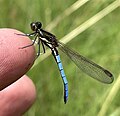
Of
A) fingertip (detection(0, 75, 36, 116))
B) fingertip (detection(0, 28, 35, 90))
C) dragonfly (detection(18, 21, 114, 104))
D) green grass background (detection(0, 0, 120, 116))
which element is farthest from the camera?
green grass background (detection(0, 0, 120, 116))

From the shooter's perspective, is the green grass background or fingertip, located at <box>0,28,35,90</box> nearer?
fingertip, located at <box>0,28,35,90</box>

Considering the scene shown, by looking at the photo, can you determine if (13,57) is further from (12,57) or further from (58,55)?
(58,55)

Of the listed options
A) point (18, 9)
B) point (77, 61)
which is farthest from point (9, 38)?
point (18, 9)

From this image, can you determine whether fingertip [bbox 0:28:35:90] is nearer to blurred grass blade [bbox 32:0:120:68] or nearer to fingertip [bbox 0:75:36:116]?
fingertip [bbox 0:75:36:116]

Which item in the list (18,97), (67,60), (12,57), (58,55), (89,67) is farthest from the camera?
(67,60)

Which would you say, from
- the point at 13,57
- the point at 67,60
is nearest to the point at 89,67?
the point at 67,60

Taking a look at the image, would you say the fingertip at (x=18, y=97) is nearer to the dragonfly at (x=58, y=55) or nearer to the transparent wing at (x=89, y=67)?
the dragonfly at (x=58, y=55)

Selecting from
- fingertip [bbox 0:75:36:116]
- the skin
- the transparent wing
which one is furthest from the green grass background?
the skin
